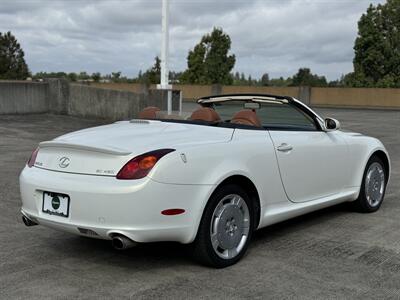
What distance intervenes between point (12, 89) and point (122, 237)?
636 inches

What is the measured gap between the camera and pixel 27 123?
1728 cm

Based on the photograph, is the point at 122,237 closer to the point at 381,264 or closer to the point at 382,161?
the point at 381,264

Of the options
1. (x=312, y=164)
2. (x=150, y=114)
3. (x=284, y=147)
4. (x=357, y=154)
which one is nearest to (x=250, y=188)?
(x=284, y=147)

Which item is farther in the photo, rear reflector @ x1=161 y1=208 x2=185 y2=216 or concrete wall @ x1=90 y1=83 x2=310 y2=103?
concrete wall @ x1=90 y1=83 x2=310 y2=103

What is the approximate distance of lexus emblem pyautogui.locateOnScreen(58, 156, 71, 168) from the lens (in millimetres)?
4402

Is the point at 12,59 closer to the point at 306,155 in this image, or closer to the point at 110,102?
the point at 110,102

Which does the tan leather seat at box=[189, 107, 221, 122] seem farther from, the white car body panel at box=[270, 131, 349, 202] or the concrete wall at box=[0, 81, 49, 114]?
the concrete wall at box=[0, 81, 49, 114]

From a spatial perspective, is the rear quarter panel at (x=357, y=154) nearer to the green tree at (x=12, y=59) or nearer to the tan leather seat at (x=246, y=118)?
the tan leather seat at (x=246, y=118)

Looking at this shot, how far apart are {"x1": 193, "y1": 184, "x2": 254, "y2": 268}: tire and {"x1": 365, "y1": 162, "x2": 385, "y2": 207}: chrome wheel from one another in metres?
2.31

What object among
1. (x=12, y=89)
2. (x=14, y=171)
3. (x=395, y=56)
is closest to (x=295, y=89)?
(x=395, y=56)

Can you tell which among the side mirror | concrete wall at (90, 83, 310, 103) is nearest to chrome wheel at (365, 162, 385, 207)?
the side mirror

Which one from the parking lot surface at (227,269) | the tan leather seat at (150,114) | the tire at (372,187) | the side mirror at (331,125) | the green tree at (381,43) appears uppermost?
the green tree at (381,43)

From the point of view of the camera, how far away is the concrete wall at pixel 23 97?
1883 cm

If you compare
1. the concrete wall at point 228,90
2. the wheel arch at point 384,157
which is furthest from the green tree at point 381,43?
the wheel arch at point 384,157
